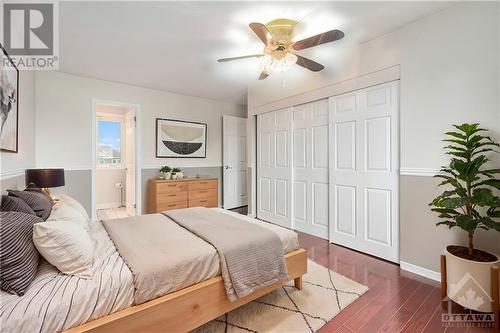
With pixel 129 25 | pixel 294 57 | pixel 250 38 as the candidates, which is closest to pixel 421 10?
pixel 294 57

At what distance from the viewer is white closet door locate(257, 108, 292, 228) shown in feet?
12.4

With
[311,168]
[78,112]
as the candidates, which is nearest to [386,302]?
[311,168]

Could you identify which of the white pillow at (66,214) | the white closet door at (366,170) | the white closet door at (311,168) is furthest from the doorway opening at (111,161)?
the white closet door at (366,170)

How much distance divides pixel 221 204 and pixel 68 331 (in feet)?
13.8

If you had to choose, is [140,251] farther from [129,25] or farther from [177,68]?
[177,68]

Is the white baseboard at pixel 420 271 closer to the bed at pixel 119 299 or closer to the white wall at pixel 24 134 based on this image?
the bed at pixel 119 299

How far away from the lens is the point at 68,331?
3.45 ft

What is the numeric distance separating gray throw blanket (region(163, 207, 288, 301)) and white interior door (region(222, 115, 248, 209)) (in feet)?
10.5

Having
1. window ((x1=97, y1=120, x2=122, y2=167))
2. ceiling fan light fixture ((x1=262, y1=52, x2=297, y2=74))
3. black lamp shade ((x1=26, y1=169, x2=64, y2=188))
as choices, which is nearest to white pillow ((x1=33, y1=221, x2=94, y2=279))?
black lamp shade ((x1=26, y1=169, x2=64, y2=188))

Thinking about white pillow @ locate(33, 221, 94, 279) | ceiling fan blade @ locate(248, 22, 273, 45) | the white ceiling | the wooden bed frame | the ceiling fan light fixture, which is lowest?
the wooden bed frame

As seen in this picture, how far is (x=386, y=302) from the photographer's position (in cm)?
188

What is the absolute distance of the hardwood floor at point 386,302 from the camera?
1.61 meters

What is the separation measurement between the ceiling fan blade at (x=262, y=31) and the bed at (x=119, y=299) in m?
1.73

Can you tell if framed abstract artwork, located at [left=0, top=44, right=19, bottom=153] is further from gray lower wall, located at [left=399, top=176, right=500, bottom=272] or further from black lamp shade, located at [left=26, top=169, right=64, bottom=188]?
gray lower wall, located at [left=399, top=176, right=500, bottom=272]
